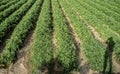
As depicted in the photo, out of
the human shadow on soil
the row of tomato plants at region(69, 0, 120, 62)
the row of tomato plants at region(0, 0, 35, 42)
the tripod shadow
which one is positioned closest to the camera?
the human shadow on soil

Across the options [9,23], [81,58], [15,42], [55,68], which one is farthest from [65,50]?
[9,23]

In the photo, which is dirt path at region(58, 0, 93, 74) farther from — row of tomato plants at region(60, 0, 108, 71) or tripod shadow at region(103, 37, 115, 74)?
tripod shadow at region(103, 37, 115, 74)

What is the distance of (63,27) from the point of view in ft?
57.1

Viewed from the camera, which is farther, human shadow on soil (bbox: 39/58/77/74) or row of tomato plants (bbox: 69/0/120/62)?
row of tomato plants (bbox: 69/0/120/62)

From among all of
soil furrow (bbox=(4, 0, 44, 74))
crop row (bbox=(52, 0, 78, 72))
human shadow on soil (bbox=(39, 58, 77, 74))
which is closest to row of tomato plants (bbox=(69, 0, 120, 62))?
crop row (bbox=(52, 0, 78, 72))

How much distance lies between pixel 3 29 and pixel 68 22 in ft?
21.5

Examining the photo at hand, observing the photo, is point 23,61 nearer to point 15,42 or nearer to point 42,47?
point 42,47

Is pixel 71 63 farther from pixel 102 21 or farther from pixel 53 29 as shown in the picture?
pixel 102 21

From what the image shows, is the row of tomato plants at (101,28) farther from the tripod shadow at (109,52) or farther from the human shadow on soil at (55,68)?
the human shadow on soil at (55,68)

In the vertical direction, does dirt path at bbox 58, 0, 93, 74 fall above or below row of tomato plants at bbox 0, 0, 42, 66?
below

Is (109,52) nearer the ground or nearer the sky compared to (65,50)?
nearer the ground

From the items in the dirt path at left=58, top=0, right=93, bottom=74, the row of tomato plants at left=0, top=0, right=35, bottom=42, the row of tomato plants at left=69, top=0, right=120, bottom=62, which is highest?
the row of tomato plants at left=0, top=0, right=35, bottom=42

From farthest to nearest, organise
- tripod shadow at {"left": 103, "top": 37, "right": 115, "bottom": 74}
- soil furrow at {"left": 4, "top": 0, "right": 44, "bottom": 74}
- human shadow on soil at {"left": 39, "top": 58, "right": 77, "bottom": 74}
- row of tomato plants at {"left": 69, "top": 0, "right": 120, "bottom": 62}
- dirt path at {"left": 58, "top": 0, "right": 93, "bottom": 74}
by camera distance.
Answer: row of tomato plants at {"left": 69, "top": 0, "right": 120, "bottom": 62} < tripod shadow at {"left": 103, "top": 37, "right": 115, "bottom": 74} < dirt path at {"left": 58, "top": 0, "right": 93, "bottom": 74} < soil furrow at {"left": 4, "top": 0, "right": 44, "bottom": 74} < human shadow on soil at {"left": 39, "top": 58, "right": 77, "bottom": 74}

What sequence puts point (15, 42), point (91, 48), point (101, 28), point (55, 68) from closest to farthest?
point (55, 68) → point (91, 48) → point (15, 42) → point (101, 28)
